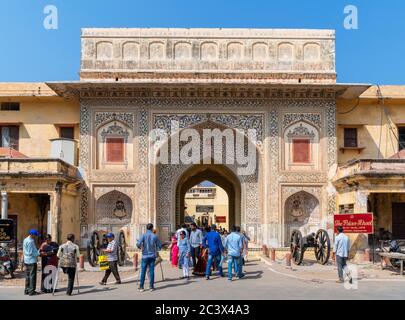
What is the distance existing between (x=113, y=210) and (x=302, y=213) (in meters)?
7.70

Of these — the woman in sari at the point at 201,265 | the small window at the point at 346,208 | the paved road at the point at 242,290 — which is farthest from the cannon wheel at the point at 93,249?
the small window at the point at 346,208

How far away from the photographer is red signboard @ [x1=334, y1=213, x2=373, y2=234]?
16281 mm

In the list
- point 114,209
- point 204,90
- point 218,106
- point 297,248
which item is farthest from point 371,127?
point 114,209

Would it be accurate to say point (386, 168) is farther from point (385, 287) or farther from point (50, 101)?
point (50, 101)

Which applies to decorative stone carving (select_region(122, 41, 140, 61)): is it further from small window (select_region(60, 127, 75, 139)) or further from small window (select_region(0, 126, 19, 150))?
small window (select_region(0, 126, 19, 150))

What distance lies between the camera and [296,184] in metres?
21.1

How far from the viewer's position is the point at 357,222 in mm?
16438

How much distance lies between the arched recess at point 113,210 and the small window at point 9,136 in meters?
4.63

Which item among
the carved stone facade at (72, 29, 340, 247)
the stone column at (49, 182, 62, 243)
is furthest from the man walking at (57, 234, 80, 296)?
the carved stone facade at (72, 29, 340, 247)

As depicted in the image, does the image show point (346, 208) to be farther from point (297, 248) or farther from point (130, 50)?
point (130, 50)

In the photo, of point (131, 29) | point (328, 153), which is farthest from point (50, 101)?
point (328, 153)

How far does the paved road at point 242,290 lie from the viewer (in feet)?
34.4

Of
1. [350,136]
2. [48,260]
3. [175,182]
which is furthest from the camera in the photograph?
[350,136]

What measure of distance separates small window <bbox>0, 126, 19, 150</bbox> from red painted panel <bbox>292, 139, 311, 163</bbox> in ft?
38.4
